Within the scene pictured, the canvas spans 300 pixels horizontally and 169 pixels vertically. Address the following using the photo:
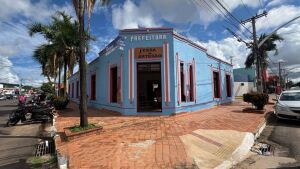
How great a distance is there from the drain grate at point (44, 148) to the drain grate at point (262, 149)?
6.07m

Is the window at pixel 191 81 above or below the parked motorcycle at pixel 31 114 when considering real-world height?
above

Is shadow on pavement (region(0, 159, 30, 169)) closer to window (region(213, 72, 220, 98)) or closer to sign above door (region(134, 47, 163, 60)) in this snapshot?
sign above door (region(134, 47, 163, 60))

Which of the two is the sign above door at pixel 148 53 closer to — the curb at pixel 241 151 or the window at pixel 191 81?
the window at pixel 191 81

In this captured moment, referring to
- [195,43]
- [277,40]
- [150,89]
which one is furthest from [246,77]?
[195,43]

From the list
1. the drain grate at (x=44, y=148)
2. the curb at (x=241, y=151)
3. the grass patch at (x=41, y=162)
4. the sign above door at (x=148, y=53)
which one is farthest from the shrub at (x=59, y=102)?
the curb at (x=241, y=151)

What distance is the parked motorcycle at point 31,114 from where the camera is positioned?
12008mm

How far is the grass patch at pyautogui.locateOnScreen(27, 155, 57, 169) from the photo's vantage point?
18.0 feet

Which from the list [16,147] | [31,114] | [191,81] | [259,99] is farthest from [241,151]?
[31,114]

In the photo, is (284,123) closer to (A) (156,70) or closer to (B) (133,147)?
(A) (156,70)

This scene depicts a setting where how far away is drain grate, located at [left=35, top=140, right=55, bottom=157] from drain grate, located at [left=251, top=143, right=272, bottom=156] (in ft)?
19.9

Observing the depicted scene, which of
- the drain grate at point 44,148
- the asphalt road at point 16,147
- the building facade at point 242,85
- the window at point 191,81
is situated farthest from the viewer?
the building facade at point 242,85

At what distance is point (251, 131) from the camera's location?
7.97 m

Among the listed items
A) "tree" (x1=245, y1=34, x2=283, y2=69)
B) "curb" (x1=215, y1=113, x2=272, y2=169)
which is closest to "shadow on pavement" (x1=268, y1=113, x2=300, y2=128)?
"curb" (x1=215, y1=113, x2=272, y2=169)

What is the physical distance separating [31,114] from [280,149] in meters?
12.2
